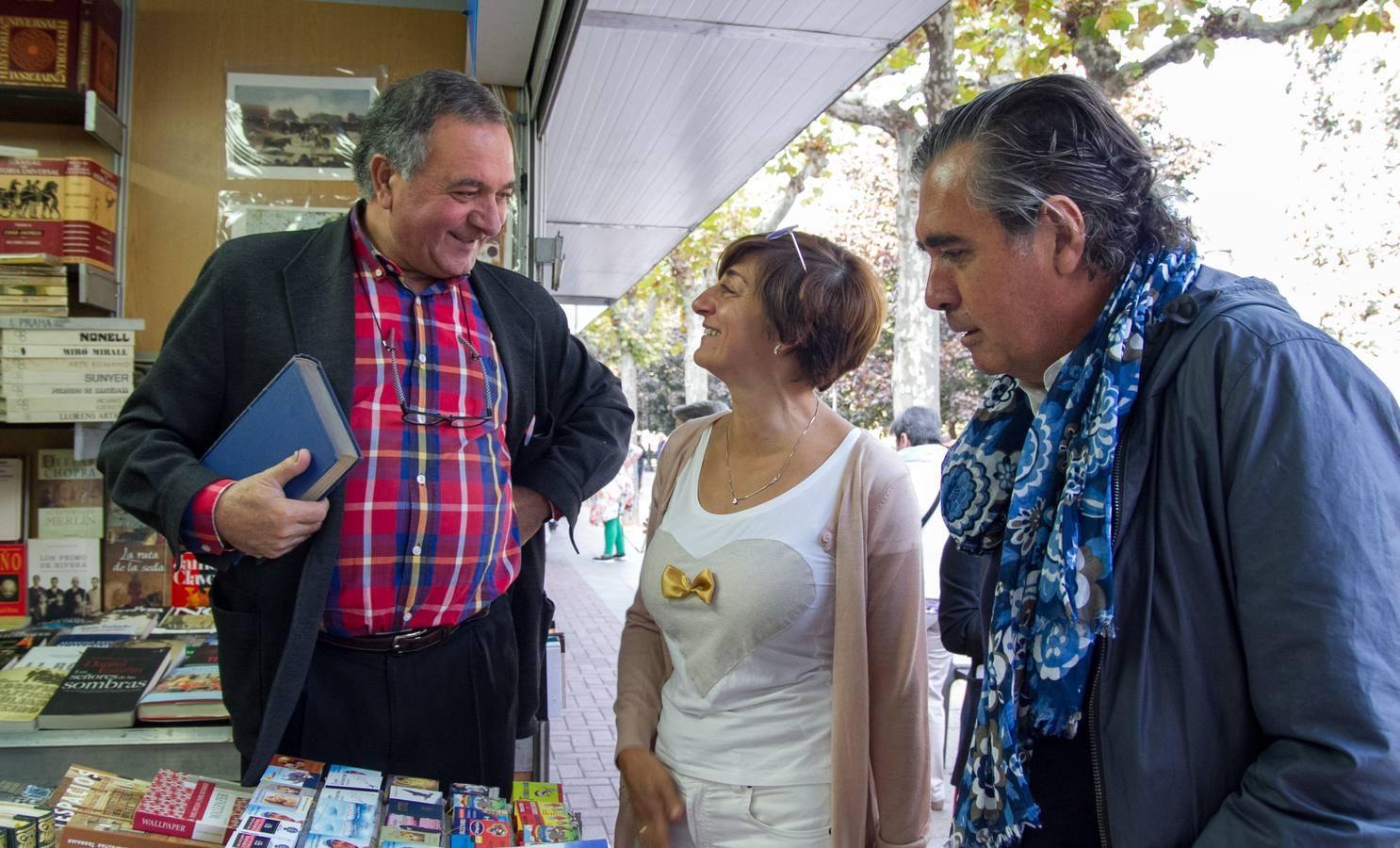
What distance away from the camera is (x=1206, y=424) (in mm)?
1063

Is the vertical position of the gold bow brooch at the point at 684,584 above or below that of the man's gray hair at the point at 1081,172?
below

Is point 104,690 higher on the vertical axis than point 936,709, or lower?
higher

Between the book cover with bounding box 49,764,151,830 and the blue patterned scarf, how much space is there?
1236 millimetres

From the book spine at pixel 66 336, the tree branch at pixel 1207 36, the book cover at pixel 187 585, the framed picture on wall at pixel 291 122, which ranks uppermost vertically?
the tree branch at pixel 1207 36

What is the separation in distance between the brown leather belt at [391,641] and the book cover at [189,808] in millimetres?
447

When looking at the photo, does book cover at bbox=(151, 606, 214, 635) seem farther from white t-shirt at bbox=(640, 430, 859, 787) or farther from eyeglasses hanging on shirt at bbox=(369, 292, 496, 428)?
white t-shirt at bbox=(640, 430, 859, 787)

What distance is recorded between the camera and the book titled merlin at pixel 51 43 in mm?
2893

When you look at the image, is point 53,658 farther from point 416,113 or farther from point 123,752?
point 416,113

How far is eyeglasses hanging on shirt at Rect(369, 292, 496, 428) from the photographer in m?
2.07

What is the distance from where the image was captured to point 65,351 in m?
2.88

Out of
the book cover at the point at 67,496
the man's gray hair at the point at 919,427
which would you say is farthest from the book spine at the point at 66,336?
the man's gray hair at the point at 919,427

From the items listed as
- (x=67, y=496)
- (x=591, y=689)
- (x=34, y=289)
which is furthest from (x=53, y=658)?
(x=591, y=689)

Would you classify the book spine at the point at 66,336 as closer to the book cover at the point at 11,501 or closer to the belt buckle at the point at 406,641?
the book cover at the point at 11,501

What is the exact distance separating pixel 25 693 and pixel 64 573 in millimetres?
675
